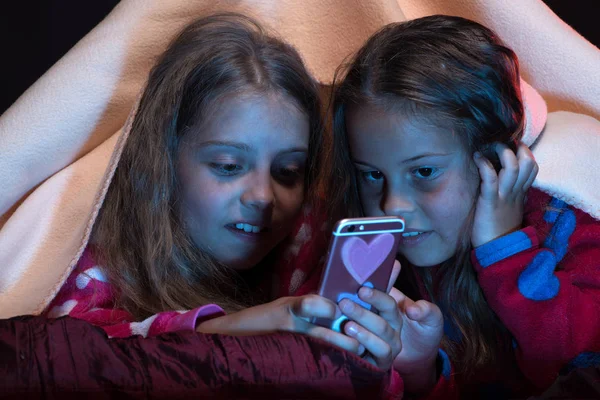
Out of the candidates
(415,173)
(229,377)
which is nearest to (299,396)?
(229,377)

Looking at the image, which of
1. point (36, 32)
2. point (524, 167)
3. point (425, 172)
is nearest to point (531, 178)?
point (524, 167)

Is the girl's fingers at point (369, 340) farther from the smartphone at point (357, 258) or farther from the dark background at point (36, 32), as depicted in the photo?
the dark background at point (36, 32)

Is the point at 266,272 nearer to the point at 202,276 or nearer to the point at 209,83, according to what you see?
the point at 202,276

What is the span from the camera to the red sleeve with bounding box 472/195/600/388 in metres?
0.94

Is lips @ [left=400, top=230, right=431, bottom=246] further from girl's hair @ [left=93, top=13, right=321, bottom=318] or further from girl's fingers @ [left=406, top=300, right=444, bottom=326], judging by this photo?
girl's hair @ [left=93, top=13, right=321, bottom=318]

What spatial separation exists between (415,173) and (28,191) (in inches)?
22.7

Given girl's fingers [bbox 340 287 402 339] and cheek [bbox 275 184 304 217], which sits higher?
girl's fingers [bbox 340 287 402 339]

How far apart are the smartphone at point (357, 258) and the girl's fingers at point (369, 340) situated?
0.01m

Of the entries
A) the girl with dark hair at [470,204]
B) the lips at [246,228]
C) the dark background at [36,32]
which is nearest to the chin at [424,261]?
the girl with dark hair at [470,204]

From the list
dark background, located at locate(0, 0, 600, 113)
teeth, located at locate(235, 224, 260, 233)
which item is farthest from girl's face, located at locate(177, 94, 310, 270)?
dark background, located at locate(0, 0, 600, 113)

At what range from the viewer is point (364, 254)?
783 mm

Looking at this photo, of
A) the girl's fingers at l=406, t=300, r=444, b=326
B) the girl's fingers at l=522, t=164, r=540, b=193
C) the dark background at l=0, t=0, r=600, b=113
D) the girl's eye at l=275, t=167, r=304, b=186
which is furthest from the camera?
the dark background at l=0, t=0, r=600, b=113

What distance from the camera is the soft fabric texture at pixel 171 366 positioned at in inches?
28.2

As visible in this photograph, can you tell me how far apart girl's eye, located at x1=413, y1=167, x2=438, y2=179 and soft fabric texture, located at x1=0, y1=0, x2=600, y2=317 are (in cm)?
21
